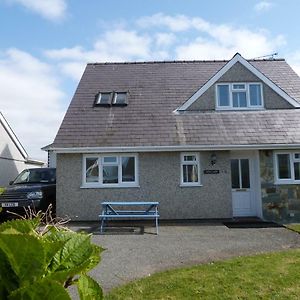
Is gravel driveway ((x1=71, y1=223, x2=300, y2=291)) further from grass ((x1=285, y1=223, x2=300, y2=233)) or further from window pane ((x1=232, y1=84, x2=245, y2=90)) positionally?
window pane ((x1=232, y1=84, x2=245, y2=90))

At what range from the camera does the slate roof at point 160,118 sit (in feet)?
48.1

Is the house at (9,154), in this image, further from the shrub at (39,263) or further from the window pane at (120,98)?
the shrub at (39,263)

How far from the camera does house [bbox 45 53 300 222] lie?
14383 millimetres

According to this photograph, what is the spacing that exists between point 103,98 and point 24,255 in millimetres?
16149

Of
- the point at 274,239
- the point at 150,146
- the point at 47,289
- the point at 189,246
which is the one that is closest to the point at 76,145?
the point at 150,146

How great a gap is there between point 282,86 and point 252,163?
→ 4.75 metres

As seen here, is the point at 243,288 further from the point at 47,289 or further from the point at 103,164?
the point at 103,164

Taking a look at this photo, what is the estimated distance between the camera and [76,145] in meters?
14.5

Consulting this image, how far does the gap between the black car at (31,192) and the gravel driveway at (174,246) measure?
196 cm

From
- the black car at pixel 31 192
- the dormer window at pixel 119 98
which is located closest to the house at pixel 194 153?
the dormer window at pixel 119 98

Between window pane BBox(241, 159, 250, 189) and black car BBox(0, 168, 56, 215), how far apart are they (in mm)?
7425

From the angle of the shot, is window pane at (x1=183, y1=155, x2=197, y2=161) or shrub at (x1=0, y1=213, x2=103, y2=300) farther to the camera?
window pane at (x1=183, y1=155, x2=197, y2=161)

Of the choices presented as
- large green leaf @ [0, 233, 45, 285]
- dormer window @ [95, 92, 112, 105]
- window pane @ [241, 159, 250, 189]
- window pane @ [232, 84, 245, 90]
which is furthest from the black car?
large green leaf @ [0, 233, 45, 285]

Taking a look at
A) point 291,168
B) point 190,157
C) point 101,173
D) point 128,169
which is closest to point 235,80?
point 190,157
